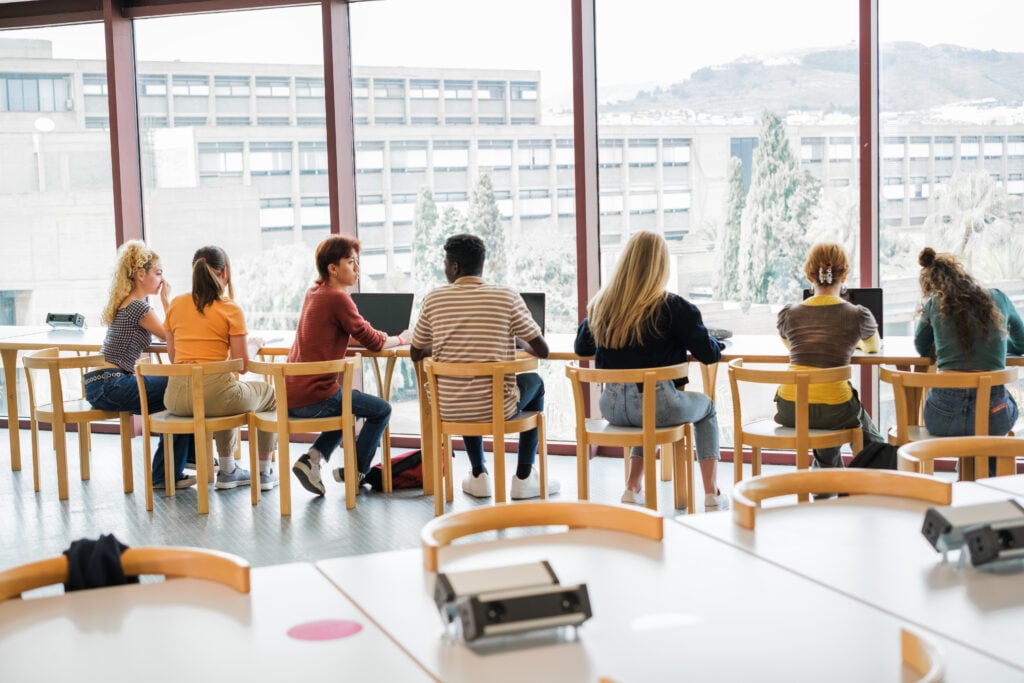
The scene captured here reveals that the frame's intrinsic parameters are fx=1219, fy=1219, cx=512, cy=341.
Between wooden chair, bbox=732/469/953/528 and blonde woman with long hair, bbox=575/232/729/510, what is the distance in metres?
2.13

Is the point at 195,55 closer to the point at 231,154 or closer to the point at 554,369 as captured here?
the point at 231,154

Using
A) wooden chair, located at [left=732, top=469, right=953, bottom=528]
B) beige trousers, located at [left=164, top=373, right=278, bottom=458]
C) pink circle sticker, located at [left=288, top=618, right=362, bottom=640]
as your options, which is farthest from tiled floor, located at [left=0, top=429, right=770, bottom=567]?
pink circle sticker, located at [left=288, top=618, right=362, bottom=640]

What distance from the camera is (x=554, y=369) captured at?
693 cm

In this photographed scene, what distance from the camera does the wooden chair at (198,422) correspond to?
5383 millimetres

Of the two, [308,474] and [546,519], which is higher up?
[546,519]

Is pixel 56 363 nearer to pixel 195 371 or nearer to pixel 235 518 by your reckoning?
pixel 195 371

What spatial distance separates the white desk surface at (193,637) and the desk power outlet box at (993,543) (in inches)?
39.4

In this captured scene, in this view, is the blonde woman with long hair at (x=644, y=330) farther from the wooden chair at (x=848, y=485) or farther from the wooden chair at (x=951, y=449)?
the wooden chair at (x=848, y=485)

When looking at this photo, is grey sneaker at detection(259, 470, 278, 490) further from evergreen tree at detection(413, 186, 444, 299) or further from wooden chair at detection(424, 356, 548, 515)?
evergreen tree at detection(413, 186, 444, 299)

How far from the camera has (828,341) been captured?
4.92 meters

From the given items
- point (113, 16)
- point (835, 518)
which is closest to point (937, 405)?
point (835, 518)

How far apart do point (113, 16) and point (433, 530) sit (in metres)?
5.94

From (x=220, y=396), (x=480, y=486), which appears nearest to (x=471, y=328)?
(x=480, y=486)

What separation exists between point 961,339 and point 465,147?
3.21m
